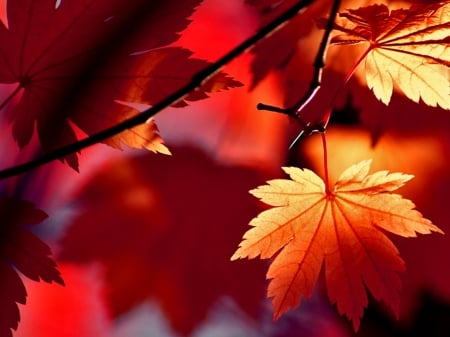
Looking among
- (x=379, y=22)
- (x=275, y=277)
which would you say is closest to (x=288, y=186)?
(x=275, y=277)

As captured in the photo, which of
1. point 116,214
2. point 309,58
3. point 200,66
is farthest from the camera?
point 116,214

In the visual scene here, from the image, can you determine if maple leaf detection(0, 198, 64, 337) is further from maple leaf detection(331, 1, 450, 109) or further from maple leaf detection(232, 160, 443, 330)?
maple leaf detection(331, 1, 450, 109)

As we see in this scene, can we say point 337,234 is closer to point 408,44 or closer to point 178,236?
point 408,44

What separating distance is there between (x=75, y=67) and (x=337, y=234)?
35 cm

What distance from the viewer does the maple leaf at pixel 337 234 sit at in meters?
0.65

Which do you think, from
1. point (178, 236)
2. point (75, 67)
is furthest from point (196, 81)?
point (178, 236)

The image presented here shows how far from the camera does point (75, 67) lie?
64 centimetres

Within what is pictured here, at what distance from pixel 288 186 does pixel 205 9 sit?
621mm

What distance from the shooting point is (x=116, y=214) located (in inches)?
46.1

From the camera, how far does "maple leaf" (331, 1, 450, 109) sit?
0.65 m

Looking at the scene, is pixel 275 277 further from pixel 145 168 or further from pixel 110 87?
pixel 145 168

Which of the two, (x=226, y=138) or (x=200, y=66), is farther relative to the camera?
(x=226, y=138)

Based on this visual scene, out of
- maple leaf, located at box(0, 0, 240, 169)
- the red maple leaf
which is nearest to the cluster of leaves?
maple leaf, located at box(0, 0, 240, 169)

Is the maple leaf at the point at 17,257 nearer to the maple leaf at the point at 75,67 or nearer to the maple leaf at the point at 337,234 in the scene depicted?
the maple leaf at the point at 75,67
